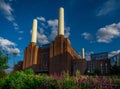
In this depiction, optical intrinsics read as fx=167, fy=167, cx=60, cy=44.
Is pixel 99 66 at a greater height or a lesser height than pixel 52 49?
lesser

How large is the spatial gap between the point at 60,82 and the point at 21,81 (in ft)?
15.9

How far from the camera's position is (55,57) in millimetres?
49688

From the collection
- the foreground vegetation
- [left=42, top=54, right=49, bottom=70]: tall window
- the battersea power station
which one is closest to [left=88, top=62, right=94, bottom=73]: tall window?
the battersea power station

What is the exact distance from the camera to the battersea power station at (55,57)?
46.8 metres

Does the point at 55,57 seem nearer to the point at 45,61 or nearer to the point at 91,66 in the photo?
the point at 45,61

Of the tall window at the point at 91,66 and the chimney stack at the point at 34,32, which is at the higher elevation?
the chimney stack at the point at 34,32

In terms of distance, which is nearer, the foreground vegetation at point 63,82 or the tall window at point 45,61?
the foreground vegetation at point 63,82

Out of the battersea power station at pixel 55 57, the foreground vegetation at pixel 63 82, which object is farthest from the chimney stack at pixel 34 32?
the foreground vegetation at pixel 63 82

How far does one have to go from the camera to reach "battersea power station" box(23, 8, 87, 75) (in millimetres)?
46834

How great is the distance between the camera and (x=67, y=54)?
47.7 m

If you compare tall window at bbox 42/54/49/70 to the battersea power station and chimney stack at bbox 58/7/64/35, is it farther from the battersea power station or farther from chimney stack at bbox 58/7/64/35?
chimney stack at bbox 58/7/64/35

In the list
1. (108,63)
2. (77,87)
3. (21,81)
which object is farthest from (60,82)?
(108,63)

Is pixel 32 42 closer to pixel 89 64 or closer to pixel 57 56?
pixel 57 56

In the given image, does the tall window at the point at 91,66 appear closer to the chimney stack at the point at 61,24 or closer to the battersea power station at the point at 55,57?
the battersea power station at the point at 55,57
